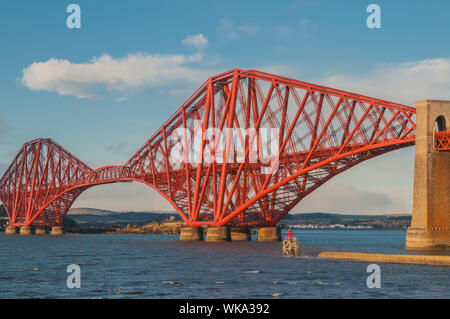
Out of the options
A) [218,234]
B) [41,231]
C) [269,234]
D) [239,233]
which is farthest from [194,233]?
[41,231]

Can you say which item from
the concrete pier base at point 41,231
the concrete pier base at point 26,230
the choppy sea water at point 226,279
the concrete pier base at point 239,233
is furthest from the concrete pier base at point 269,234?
the concrete pier base at point 41,231

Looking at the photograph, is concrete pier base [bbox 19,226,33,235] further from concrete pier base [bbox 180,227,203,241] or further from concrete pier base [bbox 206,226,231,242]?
concrete pier base [bbox 206,226,231,242]

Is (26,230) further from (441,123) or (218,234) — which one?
(441,123)

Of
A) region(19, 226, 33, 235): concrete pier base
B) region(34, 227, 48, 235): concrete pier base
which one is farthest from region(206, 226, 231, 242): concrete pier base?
region(34, 227, 48, 235): concrete pier base

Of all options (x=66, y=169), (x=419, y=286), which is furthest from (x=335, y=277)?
(x=66, y=169)

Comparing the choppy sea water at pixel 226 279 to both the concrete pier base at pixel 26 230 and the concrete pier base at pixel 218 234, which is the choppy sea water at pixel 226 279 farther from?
the concrete pier base at pixel 26 230
